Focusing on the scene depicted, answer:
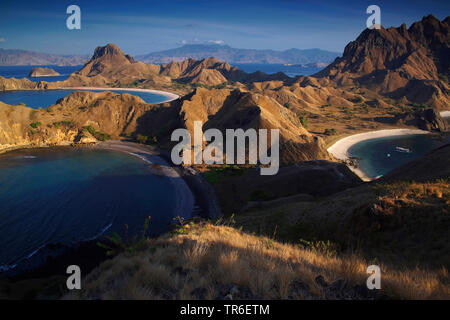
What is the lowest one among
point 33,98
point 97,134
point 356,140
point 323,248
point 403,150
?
point 403,150

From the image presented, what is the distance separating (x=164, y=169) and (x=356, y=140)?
6704 cm

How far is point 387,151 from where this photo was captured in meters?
74.8

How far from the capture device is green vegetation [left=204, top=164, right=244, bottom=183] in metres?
44.9

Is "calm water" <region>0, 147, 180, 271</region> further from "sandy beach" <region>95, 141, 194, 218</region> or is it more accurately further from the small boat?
the small boat

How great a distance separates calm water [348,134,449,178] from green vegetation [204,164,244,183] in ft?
110

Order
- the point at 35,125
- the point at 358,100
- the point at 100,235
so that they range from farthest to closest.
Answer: the point at 358,100 < the point at 35,125 < the point at 100,235

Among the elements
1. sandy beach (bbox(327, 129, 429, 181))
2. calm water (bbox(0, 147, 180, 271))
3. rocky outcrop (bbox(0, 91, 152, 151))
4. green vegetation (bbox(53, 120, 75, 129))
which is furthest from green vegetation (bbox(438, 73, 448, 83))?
green vegetation (bbox(53, 120, 75, 129))

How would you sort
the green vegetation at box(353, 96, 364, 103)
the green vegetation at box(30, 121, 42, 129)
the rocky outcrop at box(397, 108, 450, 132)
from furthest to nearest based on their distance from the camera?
the green vegetation at box(353, 96, 364, 103)
the rocky outcrop at box(397, 108, 450, 132)
the green vegetation at box(30, 121, 42, 129)

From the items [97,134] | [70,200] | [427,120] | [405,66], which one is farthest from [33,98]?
[405,66]

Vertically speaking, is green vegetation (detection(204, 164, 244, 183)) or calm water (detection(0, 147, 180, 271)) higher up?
green vegetation (detection(204, 164, 244, 183))

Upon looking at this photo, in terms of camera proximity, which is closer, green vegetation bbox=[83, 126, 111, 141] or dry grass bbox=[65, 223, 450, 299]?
dry grass bbox=[65, 223, 450, 299]

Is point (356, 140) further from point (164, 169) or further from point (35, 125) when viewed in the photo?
point (35, 125)

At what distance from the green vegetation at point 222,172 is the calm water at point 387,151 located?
33665 millimetres
